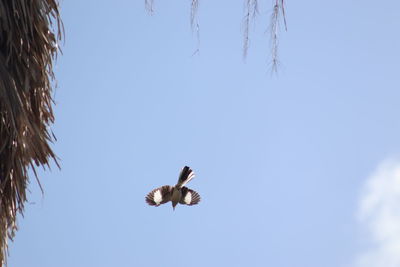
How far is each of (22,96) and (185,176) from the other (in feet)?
20.1

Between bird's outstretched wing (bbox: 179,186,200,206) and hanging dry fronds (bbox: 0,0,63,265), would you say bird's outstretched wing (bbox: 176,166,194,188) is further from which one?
hanging dry fronds (bbox: 0,0,63,265)

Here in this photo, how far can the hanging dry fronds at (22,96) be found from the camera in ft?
12.1

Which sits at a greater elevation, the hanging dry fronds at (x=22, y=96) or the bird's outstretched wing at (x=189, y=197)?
the bird's outstretched wing at (x=189, y=197)

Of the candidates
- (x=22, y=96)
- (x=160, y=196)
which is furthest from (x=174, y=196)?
(x=22, y=96)

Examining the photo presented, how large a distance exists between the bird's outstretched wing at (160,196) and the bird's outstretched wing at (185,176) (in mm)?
351

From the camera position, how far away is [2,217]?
3.98 m

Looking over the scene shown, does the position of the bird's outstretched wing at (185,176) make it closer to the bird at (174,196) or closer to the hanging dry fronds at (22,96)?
the bird at (174,196)

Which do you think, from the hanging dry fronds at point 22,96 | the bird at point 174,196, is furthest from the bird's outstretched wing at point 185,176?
the hanging dry fronds at point 22,96

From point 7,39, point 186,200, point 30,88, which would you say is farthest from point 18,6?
point 186,200

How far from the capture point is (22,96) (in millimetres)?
3818

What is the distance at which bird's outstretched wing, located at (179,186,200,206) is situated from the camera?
34.2 feet

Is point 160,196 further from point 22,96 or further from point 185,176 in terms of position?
point 22,96

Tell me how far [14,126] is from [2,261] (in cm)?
86

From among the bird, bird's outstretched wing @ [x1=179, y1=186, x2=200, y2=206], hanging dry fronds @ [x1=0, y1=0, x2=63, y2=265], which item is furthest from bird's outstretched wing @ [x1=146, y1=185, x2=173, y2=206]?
hanging dry fronds @ [x1=0, y1=0, x2=63, y2=265]
